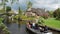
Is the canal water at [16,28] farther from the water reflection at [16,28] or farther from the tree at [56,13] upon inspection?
the tree at [56,13]

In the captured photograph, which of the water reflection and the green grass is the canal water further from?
the green grass

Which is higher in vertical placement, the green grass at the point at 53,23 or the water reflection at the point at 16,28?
the green grass at the point at 53,23

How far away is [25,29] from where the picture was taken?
5250 millimetres

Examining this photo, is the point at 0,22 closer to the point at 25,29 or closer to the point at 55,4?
the point at 25,29

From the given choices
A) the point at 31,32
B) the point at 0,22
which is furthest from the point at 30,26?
the point at 0,22

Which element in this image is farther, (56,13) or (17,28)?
(17,28)

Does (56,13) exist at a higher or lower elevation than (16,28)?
higher

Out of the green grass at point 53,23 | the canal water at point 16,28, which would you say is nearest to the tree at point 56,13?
the green grass at point 53,23

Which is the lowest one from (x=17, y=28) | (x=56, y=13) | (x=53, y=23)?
(x=17, y=28)

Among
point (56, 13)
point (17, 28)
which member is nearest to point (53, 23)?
point (56, 13)

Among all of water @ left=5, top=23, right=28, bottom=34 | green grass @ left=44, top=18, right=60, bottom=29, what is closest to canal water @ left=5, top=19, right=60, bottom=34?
water @ left=5, top=23, right=28, bottom=34

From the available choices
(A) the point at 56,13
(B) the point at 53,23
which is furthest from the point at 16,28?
(A) the point at 56,13

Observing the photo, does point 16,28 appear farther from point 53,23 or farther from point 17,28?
point 53,23

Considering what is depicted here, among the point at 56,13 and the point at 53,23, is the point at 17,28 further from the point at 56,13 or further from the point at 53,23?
the point at 56,13
